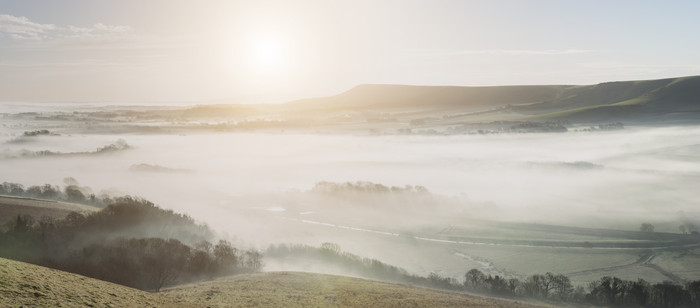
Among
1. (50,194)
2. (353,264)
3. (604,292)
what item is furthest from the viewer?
(50,194)

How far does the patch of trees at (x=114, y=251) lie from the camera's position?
182 ft

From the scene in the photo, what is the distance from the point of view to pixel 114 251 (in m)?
61.3

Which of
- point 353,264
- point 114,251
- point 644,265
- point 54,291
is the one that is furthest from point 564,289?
point 54,291

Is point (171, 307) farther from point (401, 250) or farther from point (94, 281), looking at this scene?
point (401, 250)

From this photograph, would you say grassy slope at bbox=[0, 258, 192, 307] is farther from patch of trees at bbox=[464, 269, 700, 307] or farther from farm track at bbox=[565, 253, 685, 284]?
farm track at bbox=[565, 253, 685, 284]

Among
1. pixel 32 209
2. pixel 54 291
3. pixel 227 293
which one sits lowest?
pixel 227 293

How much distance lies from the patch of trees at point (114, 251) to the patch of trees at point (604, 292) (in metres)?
38.0

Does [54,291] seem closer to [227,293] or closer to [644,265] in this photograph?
[227,293]

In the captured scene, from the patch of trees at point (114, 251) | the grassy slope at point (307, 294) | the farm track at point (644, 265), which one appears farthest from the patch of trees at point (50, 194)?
the farm track at point (644, 265)

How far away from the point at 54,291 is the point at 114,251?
43.7m

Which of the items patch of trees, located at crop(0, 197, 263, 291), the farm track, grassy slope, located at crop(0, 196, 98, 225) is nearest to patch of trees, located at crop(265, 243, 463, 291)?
patch of trees, located at crop(0, 197, 263, 291)

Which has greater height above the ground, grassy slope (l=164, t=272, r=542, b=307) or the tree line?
grassy slope (l=164, t=272, r=542, b=307)

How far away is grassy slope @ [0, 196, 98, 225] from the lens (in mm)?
77344

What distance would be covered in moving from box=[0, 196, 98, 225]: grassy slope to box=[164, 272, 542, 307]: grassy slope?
41.5 m
